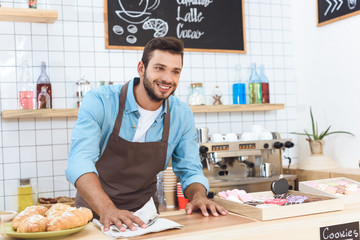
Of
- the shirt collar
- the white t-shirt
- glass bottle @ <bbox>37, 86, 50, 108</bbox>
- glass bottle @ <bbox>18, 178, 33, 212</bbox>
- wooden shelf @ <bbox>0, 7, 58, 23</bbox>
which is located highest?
wooden shelf @ <bbox>0, 7, 58, 23</bbox>

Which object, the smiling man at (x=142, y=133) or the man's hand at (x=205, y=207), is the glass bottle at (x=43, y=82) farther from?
the man's hand at (x=205, y=207)

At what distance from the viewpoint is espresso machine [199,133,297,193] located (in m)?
3.33

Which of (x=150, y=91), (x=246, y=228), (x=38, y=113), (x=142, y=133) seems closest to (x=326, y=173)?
(x=142, y=133)

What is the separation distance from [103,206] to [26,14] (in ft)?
6.53

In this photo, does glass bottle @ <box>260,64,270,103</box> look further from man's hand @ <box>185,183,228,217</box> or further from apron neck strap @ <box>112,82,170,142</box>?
man's hand @ <box>185,183,228,217</box>

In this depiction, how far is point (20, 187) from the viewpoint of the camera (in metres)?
3.10

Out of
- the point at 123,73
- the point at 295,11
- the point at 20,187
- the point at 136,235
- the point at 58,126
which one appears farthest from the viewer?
the point at 295,11

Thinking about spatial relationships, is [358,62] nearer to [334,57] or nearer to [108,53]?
[334,57]

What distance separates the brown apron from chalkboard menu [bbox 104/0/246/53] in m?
1.51

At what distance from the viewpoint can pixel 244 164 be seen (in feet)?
11.6

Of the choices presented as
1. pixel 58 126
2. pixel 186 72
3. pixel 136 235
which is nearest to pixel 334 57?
pixel 186 72

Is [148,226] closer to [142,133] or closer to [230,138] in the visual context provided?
[142,133]

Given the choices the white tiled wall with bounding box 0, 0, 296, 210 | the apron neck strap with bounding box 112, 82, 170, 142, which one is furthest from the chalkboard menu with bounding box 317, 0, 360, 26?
the apron neck strap with bounding box 112, 82, 170, 142

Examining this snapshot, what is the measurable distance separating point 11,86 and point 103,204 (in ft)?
6.55
